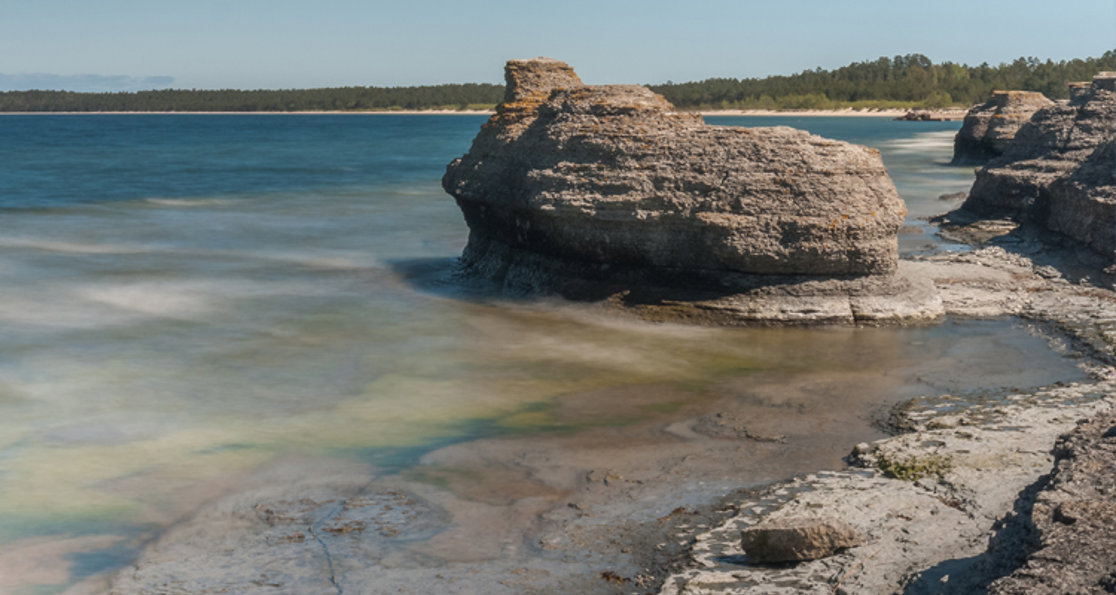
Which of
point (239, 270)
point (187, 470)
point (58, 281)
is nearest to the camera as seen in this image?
point (187, 470)

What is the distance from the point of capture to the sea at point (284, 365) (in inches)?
302

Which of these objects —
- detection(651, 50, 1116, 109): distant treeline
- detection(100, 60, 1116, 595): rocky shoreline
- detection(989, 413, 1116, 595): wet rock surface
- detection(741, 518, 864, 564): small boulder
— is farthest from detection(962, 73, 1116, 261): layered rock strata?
detection(651, 50, 1116, 109): distant treeline

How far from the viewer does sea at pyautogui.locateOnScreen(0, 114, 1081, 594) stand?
302 inches

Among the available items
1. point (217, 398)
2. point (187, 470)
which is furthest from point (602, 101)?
point (187, 470)

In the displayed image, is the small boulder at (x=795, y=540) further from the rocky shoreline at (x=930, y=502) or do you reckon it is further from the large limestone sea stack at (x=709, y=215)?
the large limestone sea stack at (x=709, y=215)

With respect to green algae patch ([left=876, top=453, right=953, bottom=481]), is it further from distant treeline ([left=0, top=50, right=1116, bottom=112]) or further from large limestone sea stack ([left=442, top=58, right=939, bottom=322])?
distant treeline ([left=0, top=50, right=1116, bottom=112])

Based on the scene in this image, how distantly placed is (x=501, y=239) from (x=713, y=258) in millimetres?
3929

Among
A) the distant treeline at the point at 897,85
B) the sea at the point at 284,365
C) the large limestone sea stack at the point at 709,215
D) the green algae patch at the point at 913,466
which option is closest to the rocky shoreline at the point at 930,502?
the green algae patch at the point at 913,466

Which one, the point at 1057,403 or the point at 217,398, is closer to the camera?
the point at 1057,403

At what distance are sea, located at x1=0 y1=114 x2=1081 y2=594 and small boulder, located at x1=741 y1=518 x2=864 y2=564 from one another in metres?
1.60

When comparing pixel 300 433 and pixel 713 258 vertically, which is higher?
pixel 713 258

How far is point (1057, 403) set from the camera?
884 centimetres

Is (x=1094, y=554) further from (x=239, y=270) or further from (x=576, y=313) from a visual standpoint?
(x=239, y=270)

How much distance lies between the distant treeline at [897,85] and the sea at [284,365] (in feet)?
305
